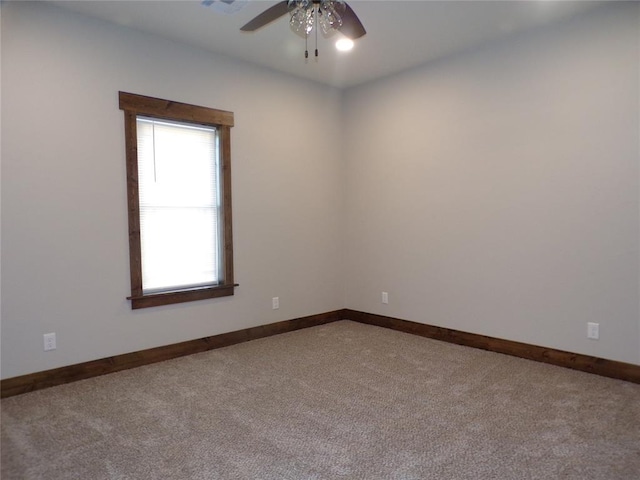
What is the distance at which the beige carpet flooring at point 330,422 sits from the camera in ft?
6.41

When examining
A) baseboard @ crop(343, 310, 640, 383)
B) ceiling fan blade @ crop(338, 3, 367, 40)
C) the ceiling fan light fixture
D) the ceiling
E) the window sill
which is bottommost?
baseboard @ crop(343, 310, 640, 383)

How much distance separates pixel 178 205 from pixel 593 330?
11.4 feet

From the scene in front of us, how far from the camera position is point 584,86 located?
3100mm

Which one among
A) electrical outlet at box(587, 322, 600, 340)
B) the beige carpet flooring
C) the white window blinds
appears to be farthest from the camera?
the white window blinds

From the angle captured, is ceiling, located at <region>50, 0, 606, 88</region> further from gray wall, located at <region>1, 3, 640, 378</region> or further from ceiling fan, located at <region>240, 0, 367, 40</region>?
ceiling fan, located at <region>240, 0, 367, 40</region>

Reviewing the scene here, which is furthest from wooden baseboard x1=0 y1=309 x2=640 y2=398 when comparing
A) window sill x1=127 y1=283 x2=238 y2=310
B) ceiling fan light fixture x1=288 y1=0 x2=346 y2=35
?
ceiling fan light fixture x1=288 y1=0 x2=346 y2=35

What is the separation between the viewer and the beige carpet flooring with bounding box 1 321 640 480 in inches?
76.9

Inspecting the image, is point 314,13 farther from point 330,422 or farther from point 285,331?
point 285,331

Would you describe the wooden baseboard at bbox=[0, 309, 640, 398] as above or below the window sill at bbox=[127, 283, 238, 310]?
below

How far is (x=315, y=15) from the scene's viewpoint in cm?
209

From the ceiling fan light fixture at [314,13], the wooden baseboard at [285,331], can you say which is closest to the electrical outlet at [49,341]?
the wooden baseboard at [285,331]

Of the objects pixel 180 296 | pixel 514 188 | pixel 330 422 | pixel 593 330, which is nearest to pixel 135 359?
pixel 180 296

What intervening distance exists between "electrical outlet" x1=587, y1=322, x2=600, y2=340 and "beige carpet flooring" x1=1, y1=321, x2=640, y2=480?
0.33 m

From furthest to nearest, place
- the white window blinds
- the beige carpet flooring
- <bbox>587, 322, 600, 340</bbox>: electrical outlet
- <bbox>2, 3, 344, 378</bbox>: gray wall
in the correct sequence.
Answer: the white window blinds < <bbox>587, 322, 600, 340</bbox>: electrical outlet < <bbox>2, 3, 344, 378</bbox>: gray wall < the beige carpet flooring
